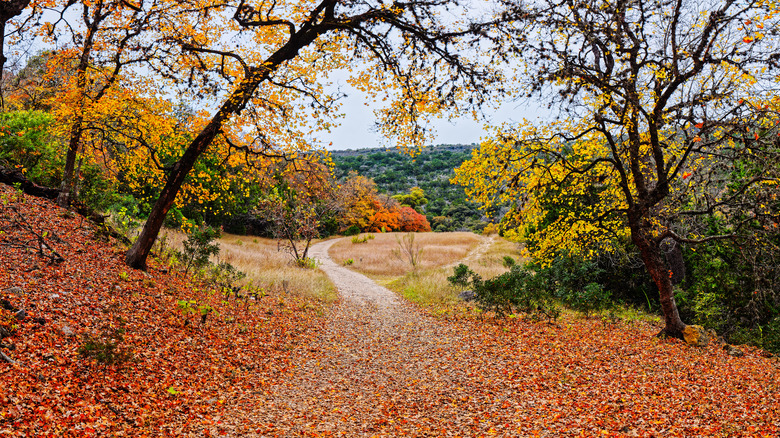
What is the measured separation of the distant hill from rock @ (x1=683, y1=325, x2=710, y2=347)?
1751 inches

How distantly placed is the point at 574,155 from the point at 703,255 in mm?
5319

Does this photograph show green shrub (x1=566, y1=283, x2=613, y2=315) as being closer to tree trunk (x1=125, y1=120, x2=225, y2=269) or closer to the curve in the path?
the curve in the path

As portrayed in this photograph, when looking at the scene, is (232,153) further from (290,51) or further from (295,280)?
(295,280)

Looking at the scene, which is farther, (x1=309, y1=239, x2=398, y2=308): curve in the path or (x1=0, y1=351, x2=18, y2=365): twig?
(x1=309, y1=239, x2=398, y2=308): curve in the path

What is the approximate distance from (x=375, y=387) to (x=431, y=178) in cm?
8909

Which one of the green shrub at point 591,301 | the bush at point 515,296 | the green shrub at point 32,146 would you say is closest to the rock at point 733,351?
the green shrub at point 591,301

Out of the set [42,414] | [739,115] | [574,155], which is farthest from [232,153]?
[739,115]

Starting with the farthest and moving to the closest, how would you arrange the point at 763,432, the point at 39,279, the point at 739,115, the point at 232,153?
the point at 232,153 < the point at 739,115 < the point at 39,279 < the point at 763,432

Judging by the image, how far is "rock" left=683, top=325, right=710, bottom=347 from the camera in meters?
8.88

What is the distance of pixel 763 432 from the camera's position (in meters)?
4.78

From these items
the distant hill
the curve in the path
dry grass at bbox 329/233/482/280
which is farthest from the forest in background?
the distant hill

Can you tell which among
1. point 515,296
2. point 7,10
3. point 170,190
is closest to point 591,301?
point 515,296

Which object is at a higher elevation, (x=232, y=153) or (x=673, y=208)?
(x=232, y=153)

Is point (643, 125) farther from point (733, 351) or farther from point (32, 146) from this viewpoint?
point (32, 146)
